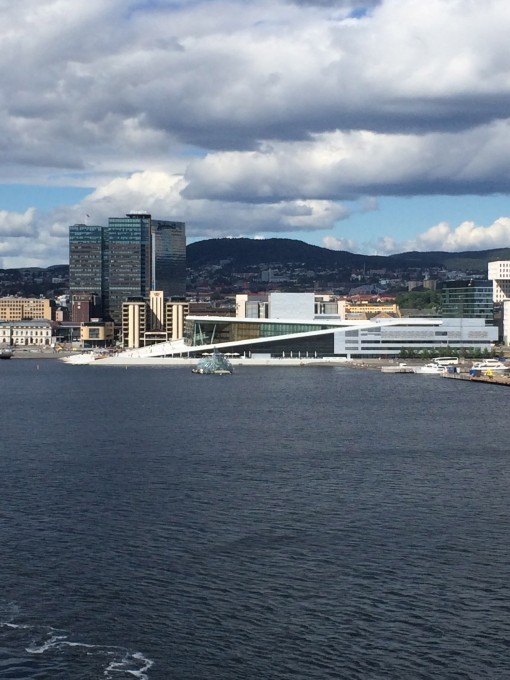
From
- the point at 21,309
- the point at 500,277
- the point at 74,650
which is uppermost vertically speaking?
the point at 500,277

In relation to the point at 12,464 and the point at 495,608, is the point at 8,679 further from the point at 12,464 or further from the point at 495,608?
the point at 12,464

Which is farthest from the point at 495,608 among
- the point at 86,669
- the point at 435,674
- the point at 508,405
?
the point at 508,405

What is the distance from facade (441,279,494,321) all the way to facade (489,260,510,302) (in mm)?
45503

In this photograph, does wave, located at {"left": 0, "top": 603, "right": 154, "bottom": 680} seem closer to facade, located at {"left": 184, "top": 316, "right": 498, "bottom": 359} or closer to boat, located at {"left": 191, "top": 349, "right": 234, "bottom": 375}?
boat, located at {"left": 191, "top": 349, "right": 234, "bottom": 375}

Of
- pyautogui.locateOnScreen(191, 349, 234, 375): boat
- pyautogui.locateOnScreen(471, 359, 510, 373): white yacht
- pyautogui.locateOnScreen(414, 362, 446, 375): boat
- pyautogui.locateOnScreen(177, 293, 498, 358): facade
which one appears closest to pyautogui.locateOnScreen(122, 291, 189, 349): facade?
pyautogui.locateOnScreen(177, 293, 498, 358): facade

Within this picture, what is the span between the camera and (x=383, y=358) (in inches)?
3509

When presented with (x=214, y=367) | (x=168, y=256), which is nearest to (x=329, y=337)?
(x=214, y=367)

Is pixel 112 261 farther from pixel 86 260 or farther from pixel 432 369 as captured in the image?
pixel 432 369

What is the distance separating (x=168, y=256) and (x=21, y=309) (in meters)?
A: 21.3

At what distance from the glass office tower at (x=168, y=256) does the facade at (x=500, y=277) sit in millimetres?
42296

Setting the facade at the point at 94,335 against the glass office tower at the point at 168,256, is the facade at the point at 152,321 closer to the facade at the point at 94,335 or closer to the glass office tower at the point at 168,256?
the facade at the point at 94,335

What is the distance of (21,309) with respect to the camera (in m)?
155

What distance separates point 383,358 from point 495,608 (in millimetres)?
73645

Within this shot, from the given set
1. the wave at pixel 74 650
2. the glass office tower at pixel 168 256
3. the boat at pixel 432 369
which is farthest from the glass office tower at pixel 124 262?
the wave at pixel 74 650
